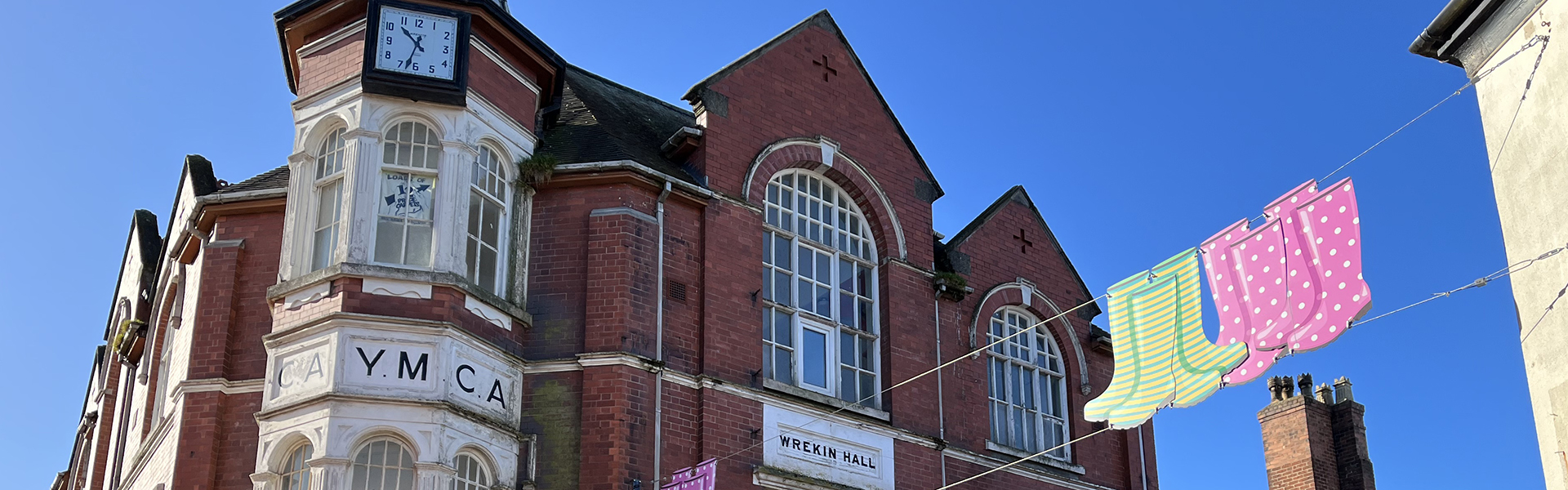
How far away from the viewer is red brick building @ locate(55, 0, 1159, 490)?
17422 millimetres

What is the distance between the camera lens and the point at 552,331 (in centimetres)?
1881

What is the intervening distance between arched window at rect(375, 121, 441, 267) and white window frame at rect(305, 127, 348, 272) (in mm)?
473

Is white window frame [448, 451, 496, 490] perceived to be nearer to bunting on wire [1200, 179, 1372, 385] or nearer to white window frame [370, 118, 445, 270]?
white window frame [370, 118, 445, 270]

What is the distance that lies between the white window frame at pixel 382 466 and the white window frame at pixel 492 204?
2.26 m

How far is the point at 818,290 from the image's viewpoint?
2153 centimetres

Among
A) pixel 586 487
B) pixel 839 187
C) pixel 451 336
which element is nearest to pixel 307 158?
pixel 451 336

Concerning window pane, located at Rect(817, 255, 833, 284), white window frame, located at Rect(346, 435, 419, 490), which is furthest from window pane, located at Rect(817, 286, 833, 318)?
white window frame, located at Rect(346, 435, 419, 490)

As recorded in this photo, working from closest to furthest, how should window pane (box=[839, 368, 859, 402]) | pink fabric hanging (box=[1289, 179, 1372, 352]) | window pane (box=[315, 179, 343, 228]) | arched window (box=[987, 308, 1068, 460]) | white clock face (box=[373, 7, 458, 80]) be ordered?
pink fabric hanging (box=[1289, 179, 1372, 352]) → window pane (box=[315, 179, 343, 228]) → white clock face (box=[373, 7, 458, 80]) → window pane (box=[839, 368, 859, 402]) → arched window (box=[987, 308, 1068, 460])

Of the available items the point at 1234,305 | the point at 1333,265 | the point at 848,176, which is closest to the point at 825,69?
the point at 848,176

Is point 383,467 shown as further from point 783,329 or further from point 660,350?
point 783,329

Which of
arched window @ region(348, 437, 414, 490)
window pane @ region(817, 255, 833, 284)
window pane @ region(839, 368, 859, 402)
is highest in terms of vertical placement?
window pane @ region(817, 255, 833, 284)

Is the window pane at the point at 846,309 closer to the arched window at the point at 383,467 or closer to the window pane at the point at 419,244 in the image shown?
the window pane at the point at 419,244

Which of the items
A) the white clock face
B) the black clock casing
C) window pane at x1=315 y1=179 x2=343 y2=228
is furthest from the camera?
the white clock face

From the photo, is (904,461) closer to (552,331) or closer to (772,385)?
(772,385)
